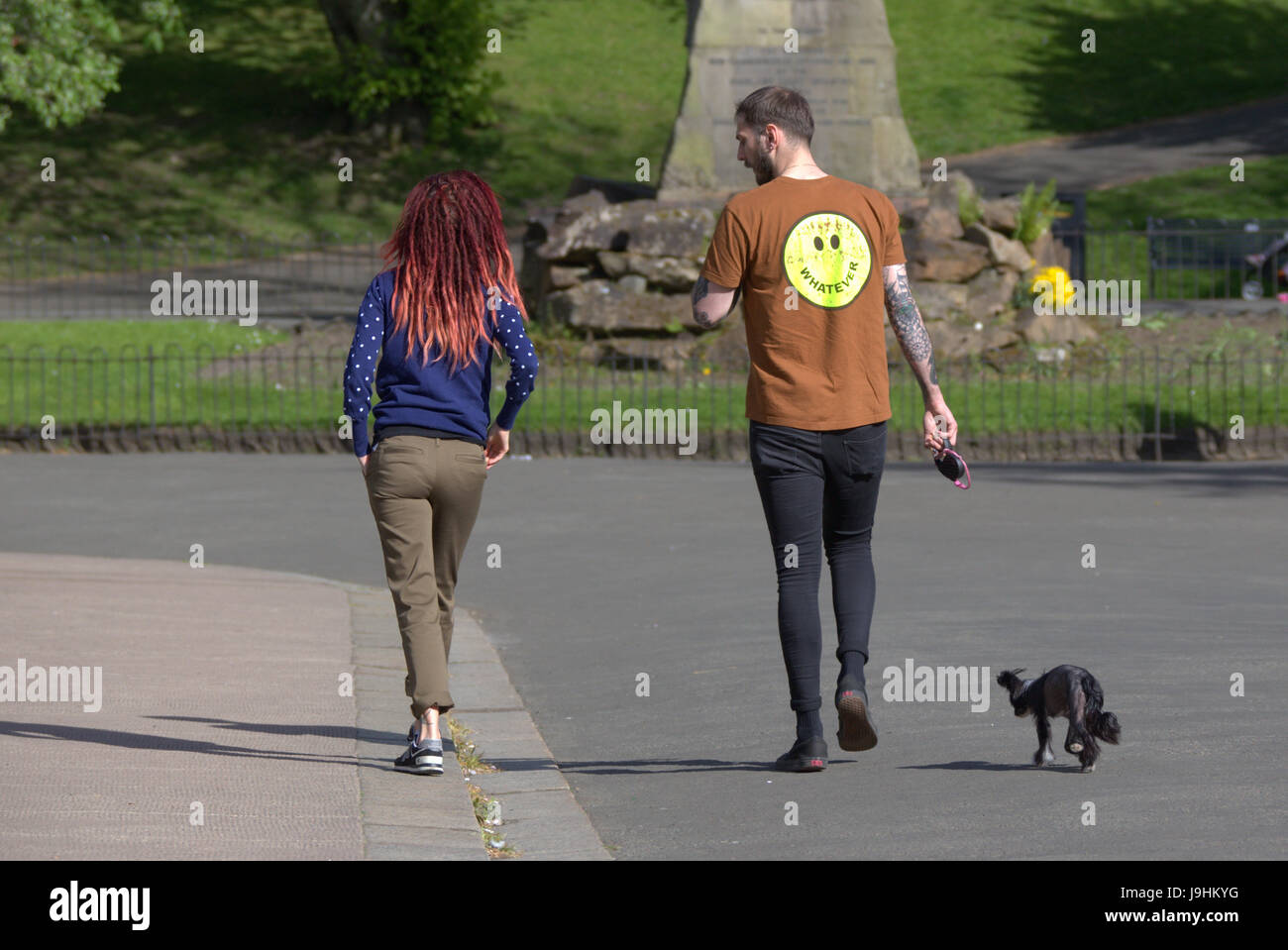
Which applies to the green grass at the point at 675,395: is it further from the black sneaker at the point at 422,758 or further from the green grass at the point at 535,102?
the green grass at the point at 535,102

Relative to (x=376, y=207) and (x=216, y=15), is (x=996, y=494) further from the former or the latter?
(x=216, y=15)

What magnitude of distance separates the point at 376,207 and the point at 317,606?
2474cm

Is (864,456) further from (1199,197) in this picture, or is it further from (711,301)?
(1199,197)

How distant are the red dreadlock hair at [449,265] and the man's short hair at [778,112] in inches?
33.9

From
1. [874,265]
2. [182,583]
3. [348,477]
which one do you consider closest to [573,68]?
[348,477]

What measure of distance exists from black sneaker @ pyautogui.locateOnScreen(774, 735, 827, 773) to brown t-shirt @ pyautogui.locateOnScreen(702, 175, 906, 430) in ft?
3.26

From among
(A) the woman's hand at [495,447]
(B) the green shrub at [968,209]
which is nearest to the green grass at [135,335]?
(B) the green shrub at [968,209]

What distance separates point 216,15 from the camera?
1649 inches

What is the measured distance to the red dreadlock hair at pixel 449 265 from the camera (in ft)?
19.4

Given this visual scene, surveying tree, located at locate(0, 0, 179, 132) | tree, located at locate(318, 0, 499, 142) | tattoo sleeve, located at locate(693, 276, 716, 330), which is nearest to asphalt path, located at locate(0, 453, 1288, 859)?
tattoo sleeve, located at locate(693, 276, 716, 330)

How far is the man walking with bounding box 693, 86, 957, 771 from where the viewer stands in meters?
5.72

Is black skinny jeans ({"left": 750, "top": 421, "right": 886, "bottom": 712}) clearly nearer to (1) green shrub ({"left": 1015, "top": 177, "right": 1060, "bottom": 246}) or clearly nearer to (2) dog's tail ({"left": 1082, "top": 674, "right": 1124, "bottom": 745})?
(2) dog's tail ({"left": 1082, "top": 674, "right": 1124, "bottom": 745})

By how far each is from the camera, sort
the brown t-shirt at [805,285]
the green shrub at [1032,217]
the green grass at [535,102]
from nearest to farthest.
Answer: the brown t-shirt at [805,285]
the green shrub at [1032,217]
the green grass at [535,102]

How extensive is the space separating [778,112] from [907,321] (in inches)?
31.0
